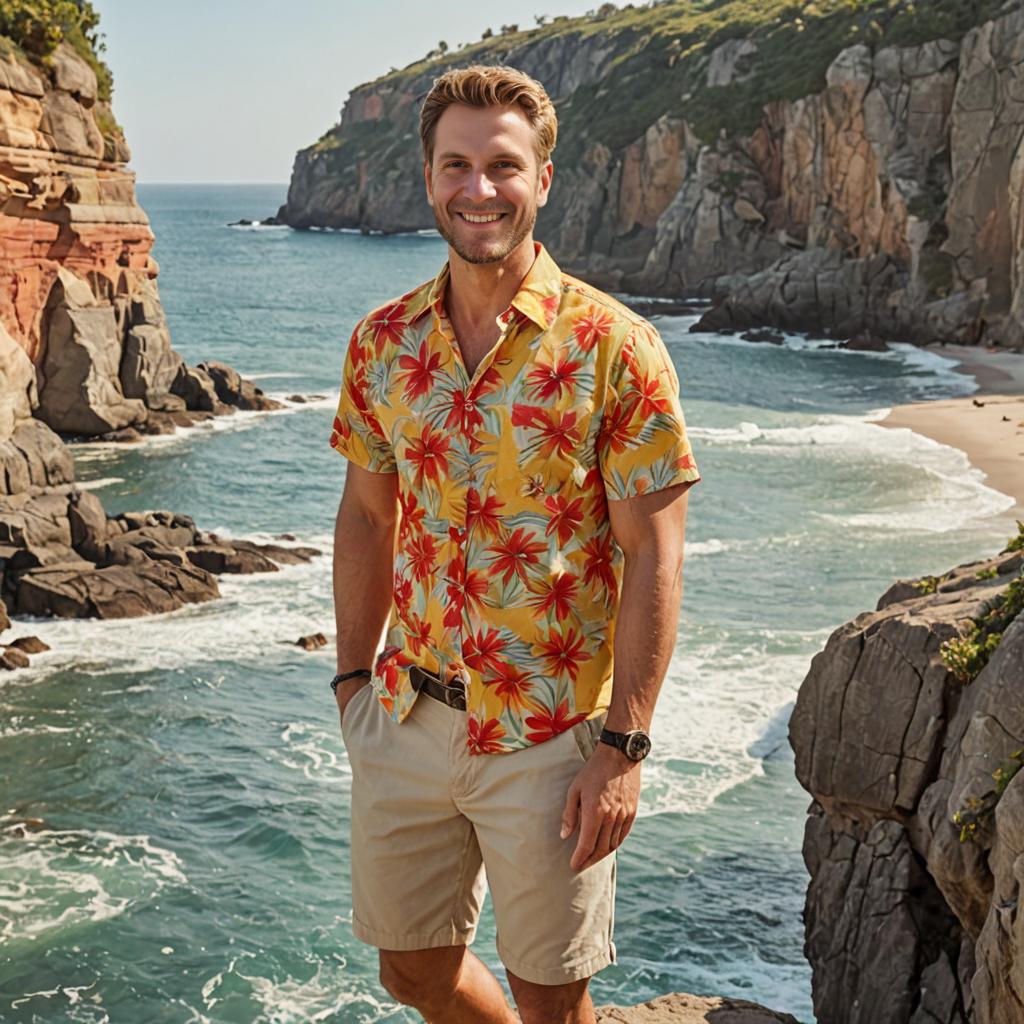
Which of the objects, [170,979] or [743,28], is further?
[743,28]

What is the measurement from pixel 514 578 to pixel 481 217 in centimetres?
91

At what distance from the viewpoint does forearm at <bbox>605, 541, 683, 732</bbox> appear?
348 cm

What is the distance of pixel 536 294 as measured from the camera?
3.67 metres

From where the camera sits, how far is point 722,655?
2005cm

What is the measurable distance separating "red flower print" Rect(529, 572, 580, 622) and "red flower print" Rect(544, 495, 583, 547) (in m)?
0.09

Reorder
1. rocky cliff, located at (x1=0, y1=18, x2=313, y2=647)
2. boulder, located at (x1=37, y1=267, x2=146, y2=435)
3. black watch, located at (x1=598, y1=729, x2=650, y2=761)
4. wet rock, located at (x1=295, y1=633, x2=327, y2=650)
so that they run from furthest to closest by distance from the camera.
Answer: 1. boulder, located at (x1=37, y1=267, x2=146, y2=435)
2. rocky cliff, located at (x1=0, y1=18, x2=313, y2=647)
3. wet rock, located at (x1=295, y1=633, x2=327, y2=650)
4. black watch, located at (x1=598, y1=729, x2=650, y2=761)

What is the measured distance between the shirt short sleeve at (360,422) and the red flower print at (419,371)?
0.14 meters

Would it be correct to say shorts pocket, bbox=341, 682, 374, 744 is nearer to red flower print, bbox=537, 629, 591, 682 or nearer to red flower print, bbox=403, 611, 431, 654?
red flower print, bbox=403, 611, 431, 654

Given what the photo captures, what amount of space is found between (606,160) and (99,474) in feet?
171

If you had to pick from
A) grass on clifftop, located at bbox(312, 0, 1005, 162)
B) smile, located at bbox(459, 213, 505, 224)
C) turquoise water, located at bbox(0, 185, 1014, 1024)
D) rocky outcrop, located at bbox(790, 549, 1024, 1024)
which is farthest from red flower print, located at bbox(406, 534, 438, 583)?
grass on clifftop, located at bbox(312, 0, 1005, 162)

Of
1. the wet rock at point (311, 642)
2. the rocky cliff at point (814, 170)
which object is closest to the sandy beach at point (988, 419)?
the rocky cliff at point (814, 170)

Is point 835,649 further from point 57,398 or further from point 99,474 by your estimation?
point 57,398

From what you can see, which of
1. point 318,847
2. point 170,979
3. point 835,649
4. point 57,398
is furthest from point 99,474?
point 835,649

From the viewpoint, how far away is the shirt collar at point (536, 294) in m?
3.62
